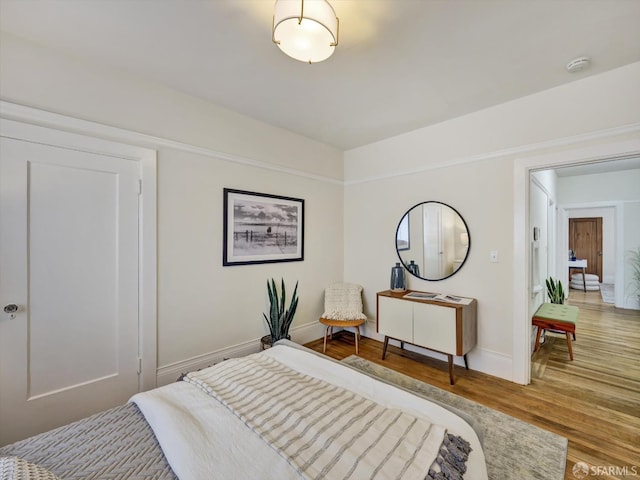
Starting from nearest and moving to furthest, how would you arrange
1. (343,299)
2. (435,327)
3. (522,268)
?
1. (522,268)
2. (435,327)
3. (343,299)

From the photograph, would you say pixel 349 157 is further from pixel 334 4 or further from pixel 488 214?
pixel 334 4

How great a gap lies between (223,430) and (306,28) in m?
1.89

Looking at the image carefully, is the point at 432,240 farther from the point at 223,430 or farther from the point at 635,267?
the point at 635,267

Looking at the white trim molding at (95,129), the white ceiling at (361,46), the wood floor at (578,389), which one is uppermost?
the white ceiling at (361,46)

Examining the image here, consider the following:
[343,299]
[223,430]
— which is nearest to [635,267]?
[343,299]

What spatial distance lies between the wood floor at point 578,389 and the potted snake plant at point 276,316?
0.68 metres

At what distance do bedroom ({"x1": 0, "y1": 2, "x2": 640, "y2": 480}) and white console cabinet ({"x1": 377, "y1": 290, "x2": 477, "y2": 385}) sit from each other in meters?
0.25

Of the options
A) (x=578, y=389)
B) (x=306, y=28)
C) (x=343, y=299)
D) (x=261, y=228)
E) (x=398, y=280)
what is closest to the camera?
(x=306, y=28)

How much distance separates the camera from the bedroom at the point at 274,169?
2062mm

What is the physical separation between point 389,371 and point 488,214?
187 centimetres

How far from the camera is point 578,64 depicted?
2006mm

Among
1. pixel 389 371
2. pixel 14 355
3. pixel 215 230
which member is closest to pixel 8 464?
pixel 14 355

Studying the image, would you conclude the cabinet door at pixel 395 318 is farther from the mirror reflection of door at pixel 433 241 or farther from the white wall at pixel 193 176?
the white wall at pixel 193 176

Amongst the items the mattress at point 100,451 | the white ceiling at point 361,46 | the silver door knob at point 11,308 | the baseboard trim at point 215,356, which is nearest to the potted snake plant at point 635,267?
the white ceiling at point 361,46
